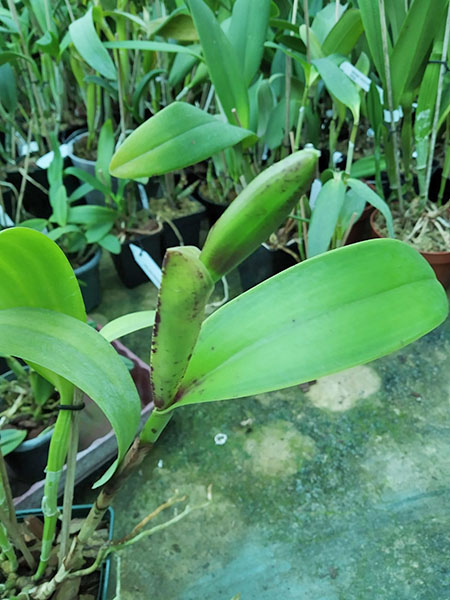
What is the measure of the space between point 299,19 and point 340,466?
3.02ft

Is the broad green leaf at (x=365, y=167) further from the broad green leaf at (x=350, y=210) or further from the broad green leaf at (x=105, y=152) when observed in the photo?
the broad green leaf at (x=105, y=152)

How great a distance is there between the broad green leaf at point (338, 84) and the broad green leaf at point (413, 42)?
0.51ft

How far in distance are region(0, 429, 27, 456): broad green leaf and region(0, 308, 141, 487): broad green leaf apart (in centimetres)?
39

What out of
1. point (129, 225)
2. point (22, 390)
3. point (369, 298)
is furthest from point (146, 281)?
point (369, 298)

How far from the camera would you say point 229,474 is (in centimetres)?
83

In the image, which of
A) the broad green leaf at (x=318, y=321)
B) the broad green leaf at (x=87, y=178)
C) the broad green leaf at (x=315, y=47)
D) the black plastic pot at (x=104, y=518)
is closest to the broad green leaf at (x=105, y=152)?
the broad green leaf at (x=87, y=178)

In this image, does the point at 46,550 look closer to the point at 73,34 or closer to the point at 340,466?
the point at 340,466

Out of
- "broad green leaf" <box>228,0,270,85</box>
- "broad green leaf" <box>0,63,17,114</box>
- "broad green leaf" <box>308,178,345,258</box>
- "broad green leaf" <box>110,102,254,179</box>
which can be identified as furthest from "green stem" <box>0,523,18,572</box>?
"broad green leaf" <box>0,63,17,114</box>

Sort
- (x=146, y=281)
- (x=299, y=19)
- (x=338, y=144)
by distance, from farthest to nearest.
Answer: (x=338, y=144)
(x=146, y=281)
(x=299, y=19)

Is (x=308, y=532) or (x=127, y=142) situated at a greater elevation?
(x=127, y=142)

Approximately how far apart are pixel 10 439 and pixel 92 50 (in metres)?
0.64

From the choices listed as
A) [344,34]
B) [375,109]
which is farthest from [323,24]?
[375,109]

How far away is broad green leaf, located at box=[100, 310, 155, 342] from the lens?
17.3 inches

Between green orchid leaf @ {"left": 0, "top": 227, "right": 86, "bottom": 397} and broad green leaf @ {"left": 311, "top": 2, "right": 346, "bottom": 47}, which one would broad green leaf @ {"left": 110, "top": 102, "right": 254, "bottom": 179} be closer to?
green orchid leaf @ {"left": 0, "top": 227, "right": 86, "bottom": 397}
